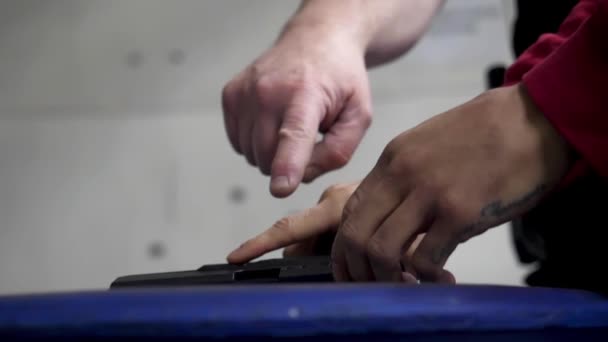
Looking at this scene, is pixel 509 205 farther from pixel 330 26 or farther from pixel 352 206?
pixel 330 26

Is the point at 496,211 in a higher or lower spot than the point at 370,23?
lower

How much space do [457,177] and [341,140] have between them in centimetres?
35

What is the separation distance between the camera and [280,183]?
0.53 meters

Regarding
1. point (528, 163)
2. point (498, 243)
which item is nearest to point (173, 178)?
point (498, 243)

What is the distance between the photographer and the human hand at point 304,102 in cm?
59

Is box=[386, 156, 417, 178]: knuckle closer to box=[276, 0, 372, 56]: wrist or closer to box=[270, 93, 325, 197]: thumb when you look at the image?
box=[270, 93, 325, 197]: thumb

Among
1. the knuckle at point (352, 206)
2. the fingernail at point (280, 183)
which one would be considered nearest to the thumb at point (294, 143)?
the fingernail at point (280, 183)

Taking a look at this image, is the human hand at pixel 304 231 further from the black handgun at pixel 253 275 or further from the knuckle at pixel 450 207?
the knuckle at pixel 450 207

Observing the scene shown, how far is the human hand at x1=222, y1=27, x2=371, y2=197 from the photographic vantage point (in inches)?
23.1

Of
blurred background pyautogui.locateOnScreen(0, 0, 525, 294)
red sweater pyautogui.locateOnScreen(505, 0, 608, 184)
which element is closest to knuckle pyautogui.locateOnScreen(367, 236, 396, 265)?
red sweater pyautogui.locateOnScreen(505, 0, 608, 184)

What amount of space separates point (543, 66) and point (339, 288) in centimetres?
17

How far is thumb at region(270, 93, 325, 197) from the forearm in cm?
10

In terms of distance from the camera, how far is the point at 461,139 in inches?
12.6

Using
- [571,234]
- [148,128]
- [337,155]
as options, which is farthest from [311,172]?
[148,128]
